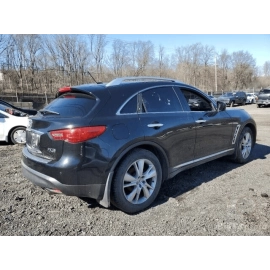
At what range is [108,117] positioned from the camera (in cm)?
260


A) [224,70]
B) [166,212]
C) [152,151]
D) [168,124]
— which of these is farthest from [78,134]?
[224,70]

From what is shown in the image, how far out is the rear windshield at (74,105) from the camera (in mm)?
2623

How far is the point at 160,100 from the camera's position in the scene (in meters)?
3.21

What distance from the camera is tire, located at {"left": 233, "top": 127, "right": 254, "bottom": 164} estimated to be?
4566 millimetres

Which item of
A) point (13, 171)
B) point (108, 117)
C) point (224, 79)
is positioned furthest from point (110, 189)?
point (224, 79)

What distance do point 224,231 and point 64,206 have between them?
2020mm

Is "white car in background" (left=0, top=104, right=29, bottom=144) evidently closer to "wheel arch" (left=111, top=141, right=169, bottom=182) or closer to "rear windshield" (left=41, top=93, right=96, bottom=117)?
"rear windshield" (left=41, top=93, right=96, bottom=117)

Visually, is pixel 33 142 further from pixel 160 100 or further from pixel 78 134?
pixel 160 100

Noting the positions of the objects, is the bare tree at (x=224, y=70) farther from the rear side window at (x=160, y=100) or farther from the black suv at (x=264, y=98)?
the rear side window at (x=160, y=100)

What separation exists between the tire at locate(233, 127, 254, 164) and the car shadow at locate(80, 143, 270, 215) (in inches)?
6.4

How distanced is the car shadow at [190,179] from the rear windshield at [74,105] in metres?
1.29

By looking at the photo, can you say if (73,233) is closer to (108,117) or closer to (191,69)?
(108,117)

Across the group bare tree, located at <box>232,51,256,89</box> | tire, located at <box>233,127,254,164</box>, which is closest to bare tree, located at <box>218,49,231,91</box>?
bare tree, located at <box>232,51,256,89</box>

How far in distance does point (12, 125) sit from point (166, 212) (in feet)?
18.8
